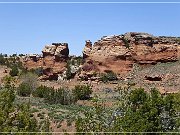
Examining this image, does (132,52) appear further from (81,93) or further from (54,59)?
(81,93)

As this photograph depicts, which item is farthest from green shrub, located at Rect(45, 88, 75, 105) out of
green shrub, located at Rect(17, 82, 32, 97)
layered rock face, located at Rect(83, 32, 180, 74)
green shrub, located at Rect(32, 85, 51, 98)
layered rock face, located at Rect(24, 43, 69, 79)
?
layered rock face, located at Rect(24, 43, 69, 79)

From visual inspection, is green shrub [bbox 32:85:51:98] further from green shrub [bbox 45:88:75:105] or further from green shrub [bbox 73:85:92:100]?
green shrub [bbox 73:85:92:100]

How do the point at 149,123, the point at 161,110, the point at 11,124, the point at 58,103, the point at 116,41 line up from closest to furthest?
the point at 11,124, the point at 149,123, the point at 161,110, the point at 58,103, the point at 116,41

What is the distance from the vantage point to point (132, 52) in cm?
5844

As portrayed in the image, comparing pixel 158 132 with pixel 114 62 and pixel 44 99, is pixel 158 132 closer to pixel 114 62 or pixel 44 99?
pixel 44 99

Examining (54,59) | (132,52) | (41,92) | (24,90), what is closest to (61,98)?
(41,92)

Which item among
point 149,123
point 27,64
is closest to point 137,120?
point 149,123

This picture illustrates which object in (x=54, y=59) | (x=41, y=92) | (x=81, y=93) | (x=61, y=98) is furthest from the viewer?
(x=54, y=59)

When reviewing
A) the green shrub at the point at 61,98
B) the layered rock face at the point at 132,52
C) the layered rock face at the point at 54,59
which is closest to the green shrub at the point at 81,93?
the green shrub at the point at 61,98

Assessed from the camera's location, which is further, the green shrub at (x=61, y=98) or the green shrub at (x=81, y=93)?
the green shrub at (x=81, y=93)

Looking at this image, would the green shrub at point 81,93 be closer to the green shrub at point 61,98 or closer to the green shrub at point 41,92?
the green shrub at point 61,98

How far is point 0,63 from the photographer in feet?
265

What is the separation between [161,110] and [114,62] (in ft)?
135

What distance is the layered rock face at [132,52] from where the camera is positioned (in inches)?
2288
